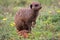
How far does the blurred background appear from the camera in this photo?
29.6 ft

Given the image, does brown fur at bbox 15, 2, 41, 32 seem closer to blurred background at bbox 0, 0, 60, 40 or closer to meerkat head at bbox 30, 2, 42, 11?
meerkat head at bbox 30, 2, 42, 11

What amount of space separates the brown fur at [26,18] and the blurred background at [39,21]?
0.76 ft

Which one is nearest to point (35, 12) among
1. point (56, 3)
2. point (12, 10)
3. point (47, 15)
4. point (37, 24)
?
point (37, 24)

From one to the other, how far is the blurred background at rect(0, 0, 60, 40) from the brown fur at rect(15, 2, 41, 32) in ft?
0.76

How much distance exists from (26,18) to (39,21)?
109 centimetres

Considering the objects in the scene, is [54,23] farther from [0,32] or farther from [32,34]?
[0,32]

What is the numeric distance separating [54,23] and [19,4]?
3.78 meters

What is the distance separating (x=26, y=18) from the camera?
10062mm

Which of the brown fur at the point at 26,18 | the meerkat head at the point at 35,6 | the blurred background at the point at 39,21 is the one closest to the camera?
A: the blurred background at the point at 39,21

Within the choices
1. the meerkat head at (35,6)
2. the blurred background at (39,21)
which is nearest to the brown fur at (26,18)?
the meerkat head at (35,6)

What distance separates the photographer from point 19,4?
14.0m

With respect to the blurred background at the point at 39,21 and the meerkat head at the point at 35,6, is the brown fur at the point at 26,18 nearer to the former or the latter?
the meerkat head at the point at 35,6

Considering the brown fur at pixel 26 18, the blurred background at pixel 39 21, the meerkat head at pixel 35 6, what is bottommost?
the blurred background at pixel 39 21

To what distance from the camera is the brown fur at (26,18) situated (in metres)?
10.0
